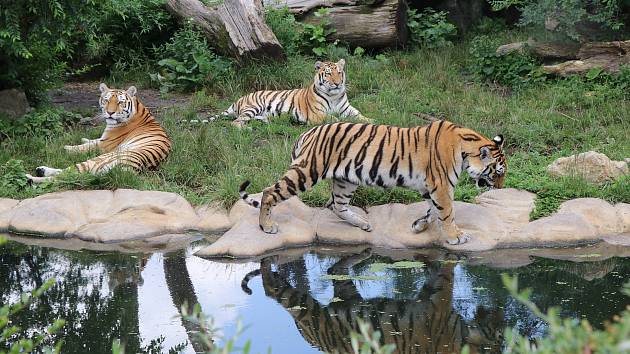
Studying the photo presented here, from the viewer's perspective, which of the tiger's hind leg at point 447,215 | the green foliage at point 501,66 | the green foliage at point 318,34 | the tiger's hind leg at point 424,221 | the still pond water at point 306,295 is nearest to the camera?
the still pond water at point 306,295

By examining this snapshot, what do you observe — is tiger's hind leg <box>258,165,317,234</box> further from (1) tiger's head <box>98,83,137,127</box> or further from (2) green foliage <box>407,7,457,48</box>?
(2) green foliage <box>407,7,457,48</box>

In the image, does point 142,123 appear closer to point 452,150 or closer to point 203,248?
point 203,248

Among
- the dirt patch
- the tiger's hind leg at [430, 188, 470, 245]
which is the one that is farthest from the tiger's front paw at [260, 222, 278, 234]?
the dirt patch

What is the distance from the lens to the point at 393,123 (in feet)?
33.8

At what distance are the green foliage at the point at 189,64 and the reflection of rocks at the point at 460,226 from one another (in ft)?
15.2

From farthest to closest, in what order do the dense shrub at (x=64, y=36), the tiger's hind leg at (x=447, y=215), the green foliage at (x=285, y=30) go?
the green foliage at (x=285, y=30)
the dense shrub at (x=64, y=36)
the tiger's hind leg at (x=447, y=215)

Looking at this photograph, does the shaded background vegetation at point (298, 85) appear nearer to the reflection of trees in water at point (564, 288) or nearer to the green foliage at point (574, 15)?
the green foliage at point (574, 15)

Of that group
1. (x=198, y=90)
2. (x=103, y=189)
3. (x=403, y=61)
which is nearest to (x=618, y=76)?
(x=403, y=61)

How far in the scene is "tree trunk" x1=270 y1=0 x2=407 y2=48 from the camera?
13.1 meters

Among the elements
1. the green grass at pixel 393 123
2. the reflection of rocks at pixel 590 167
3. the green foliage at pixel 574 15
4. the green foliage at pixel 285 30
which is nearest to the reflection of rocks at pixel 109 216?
the green grass at pixel 393 123

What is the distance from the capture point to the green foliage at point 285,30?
503 inches

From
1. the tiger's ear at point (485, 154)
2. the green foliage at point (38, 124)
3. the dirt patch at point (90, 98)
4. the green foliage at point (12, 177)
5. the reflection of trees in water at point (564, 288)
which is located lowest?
the reflection of trees in water at point (564, 288)

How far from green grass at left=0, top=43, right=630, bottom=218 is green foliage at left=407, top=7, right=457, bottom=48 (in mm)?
376

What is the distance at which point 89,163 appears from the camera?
909cm
